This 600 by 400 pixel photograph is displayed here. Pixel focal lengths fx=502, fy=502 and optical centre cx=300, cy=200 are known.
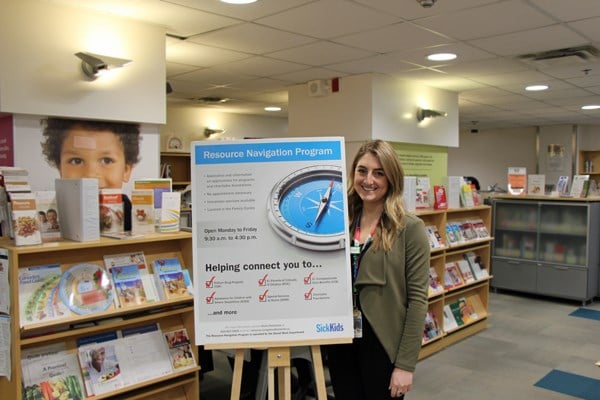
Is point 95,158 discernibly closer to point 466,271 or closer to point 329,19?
point 329,19

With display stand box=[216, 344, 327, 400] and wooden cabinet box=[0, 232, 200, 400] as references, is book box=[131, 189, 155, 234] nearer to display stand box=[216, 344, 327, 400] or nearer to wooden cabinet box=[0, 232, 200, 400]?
wooden cabinet box=[0, 232, 200, 400]

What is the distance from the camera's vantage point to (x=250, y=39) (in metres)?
3.82

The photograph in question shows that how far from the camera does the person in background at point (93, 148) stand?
313cm

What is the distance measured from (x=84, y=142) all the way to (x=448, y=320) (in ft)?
11.9

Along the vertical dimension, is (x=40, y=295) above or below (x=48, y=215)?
below

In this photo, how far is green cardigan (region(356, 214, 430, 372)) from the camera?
6.40 feet

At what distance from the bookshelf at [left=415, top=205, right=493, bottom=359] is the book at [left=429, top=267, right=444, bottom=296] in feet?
0.11

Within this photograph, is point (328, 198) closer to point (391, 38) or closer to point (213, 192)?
point (213, 192)

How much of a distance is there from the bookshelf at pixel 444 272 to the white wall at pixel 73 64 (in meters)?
2.50

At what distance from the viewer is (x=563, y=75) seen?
207 inches

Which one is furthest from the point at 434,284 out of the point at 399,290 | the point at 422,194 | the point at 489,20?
the point at 399,290

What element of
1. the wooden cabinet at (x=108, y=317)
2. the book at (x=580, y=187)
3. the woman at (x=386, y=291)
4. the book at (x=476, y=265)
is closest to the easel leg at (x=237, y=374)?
the woman at (x=386, y=291)

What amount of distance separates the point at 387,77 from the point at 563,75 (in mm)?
1843

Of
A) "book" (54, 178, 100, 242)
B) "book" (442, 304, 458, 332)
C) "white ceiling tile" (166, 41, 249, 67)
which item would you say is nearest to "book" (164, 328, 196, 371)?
"book" (54, 178, 100, 242)
